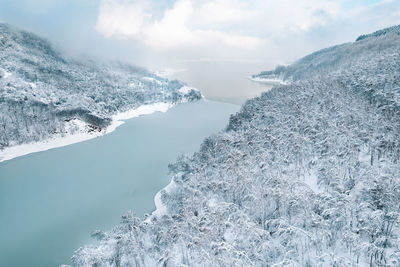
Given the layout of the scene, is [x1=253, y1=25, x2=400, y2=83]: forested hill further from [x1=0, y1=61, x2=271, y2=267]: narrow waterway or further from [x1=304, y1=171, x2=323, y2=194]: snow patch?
[x1=0, y1=61, x2=271, y2=267]: narrow waterway

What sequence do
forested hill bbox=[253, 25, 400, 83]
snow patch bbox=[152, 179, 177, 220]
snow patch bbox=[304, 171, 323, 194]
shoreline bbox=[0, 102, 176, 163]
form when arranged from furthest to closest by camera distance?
forested hill bbox=[253, 25, 400, 83] < shoreline bbox=[0, 102, 176, 163] < snow patch bbox=[152, 179, 177, 220] < snow patch bbox=[304, 171, 323, 194]

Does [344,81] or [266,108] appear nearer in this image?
[266,108]

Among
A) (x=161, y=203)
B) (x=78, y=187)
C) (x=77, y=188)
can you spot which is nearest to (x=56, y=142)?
(x=78, y=187)

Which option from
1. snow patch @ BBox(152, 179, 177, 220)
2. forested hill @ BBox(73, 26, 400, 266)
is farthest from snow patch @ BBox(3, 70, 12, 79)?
snow patch @ BBox(152, 179, 177, 220)

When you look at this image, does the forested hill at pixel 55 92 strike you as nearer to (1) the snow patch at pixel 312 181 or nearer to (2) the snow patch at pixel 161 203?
(2) the snow patch at pixel 161 203

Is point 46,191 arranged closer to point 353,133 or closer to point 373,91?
point 353,133

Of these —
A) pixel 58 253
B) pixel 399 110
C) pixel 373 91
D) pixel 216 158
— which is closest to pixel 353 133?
pixel 399 110

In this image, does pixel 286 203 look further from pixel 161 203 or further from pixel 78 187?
pixel 78 187
